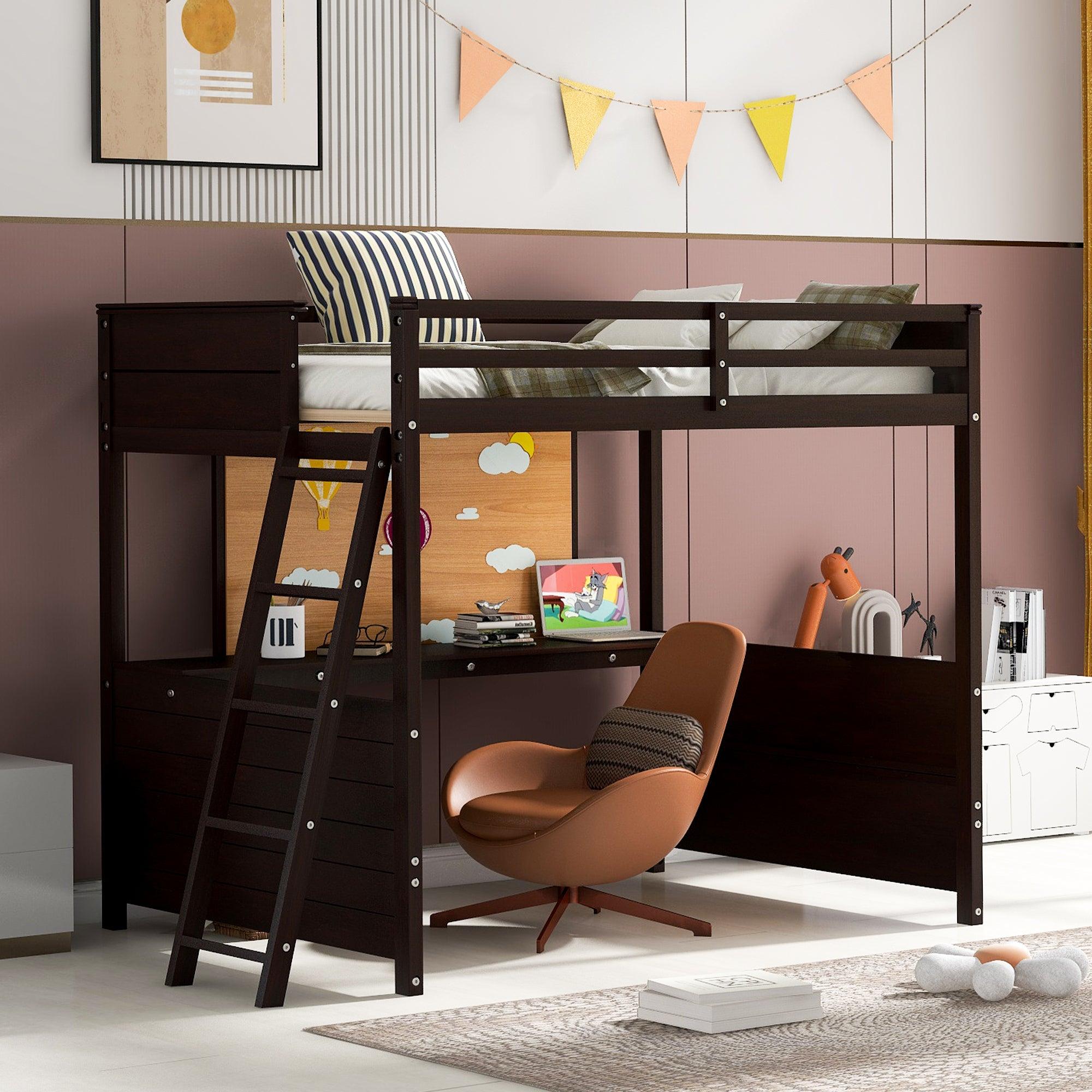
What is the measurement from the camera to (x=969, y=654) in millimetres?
4891

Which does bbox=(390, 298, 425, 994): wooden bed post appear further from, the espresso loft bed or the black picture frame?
the black picture frame

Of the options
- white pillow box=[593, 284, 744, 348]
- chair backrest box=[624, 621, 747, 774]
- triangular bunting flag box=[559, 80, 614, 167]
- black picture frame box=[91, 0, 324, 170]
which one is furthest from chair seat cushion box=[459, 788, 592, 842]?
triangular bunting flag box=[559, 80, 614, 167]

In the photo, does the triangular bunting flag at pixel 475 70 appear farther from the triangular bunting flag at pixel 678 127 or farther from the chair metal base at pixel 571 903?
the chair metal base at pixel 571 903

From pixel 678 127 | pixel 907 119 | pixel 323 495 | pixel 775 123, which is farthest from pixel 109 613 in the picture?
pixel 907 119

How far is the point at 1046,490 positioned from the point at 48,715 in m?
3.27

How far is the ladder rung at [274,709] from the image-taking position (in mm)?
4128

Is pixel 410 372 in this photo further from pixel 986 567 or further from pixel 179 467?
pixel 986 567

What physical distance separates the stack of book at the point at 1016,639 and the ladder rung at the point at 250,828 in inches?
104

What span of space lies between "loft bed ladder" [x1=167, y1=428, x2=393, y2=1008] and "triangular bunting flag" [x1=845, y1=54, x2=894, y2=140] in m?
2.52

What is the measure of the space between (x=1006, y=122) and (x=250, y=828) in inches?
141

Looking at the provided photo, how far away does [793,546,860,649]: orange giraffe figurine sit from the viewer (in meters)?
5.88

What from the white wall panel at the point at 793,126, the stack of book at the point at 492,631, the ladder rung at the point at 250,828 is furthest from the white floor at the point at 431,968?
the white wall panel at the point at 793,126

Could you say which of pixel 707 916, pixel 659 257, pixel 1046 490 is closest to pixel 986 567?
pixel 1046 490

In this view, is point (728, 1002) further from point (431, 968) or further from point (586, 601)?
point (586, 601)
